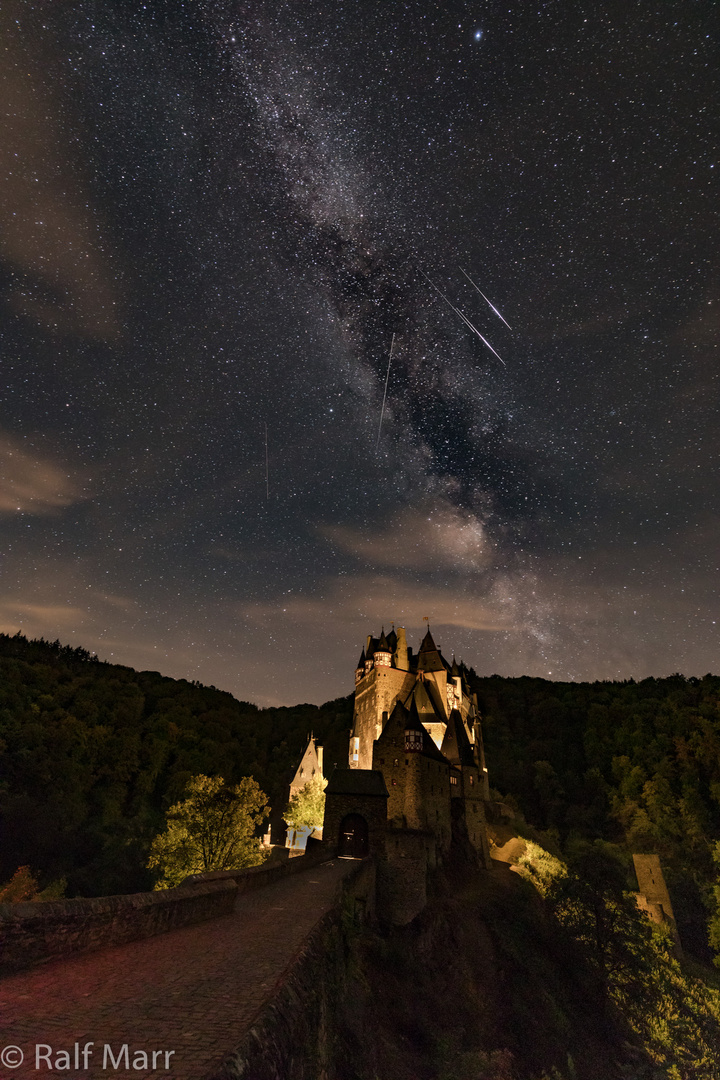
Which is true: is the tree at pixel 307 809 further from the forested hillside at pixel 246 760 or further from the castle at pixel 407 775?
the forested hillside at pixel 246 760

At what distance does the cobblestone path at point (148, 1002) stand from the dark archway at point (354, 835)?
1719 cm

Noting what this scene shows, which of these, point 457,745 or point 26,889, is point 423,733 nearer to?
point 457,745

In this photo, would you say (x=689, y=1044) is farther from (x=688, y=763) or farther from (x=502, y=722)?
(x=502, y=722)

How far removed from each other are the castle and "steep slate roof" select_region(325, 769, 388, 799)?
52 mm

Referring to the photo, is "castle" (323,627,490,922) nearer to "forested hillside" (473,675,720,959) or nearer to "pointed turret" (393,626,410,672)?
"pointed turret" (393,626,410,672)

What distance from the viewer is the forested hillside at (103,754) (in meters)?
42.0

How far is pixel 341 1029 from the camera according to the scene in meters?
11.5

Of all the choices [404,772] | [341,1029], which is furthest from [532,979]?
[341,1029]

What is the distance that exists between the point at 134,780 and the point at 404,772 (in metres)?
38.6

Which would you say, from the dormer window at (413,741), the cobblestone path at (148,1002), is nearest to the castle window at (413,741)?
the dormer window at (413,741)

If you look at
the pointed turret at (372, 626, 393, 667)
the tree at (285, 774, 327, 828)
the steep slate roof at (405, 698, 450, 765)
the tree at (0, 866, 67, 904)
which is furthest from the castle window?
the tree at (0, 866, 67, 904)

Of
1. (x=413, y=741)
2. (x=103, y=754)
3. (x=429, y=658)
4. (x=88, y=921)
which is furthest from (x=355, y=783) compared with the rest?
(x=103, y=754)

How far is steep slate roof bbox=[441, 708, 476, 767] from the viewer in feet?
134

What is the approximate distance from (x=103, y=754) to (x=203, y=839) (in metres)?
35.9
